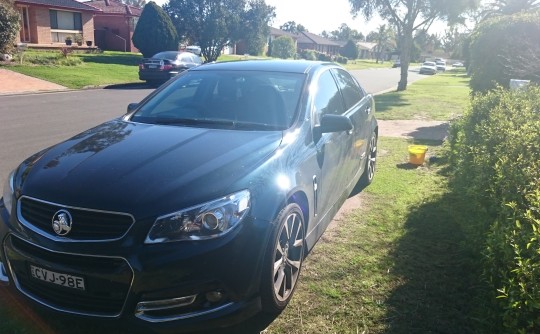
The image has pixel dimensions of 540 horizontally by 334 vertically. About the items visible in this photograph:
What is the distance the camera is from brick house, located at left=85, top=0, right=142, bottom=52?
39625 mm

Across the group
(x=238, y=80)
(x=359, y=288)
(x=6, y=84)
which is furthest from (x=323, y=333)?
(x=6, y=84)

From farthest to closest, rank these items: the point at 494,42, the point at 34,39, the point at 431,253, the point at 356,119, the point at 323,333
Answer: the point at 34,39 < the point at 494,42 < the point at 356,119 < the point at 431,253 < the point at 323,333

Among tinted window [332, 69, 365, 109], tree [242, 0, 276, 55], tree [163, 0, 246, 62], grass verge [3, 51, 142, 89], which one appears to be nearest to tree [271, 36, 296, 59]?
tree [242, 0, 276, 55]

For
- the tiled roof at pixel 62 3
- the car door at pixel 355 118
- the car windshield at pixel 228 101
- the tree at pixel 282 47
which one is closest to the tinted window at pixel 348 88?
the car door at pixel 355 118

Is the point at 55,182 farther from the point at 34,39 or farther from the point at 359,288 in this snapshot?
→ the point at 34,39

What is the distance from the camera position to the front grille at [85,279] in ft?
8.04

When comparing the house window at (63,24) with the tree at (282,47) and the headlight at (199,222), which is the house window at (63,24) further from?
the headlight at (199,222)

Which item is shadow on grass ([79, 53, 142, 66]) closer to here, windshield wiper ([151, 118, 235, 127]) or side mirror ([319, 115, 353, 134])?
windshield wiper ([151, 118, 235, 127])

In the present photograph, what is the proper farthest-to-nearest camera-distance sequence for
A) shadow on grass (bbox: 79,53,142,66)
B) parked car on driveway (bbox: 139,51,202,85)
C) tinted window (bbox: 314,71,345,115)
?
shadow on grass (bbox: 79,53,142,66)
parked car on driveway (bbox: 139,51,202,85)
tinted window (bbox: 314,71,345,115)

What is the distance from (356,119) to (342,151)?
81 cm

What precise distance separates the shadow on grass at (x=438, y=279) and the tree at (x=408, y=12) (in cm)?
2015

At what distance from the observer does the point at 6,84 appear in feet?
54.8

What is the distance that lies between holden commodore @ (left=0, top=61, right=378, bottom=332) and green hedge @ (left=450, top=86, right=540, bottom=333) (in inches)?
49.8

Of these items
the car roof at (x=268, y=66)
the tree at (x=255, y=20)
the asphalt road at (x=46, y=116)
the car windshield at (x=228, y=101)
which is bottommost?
the asphalt road at (x=46, y=116)
